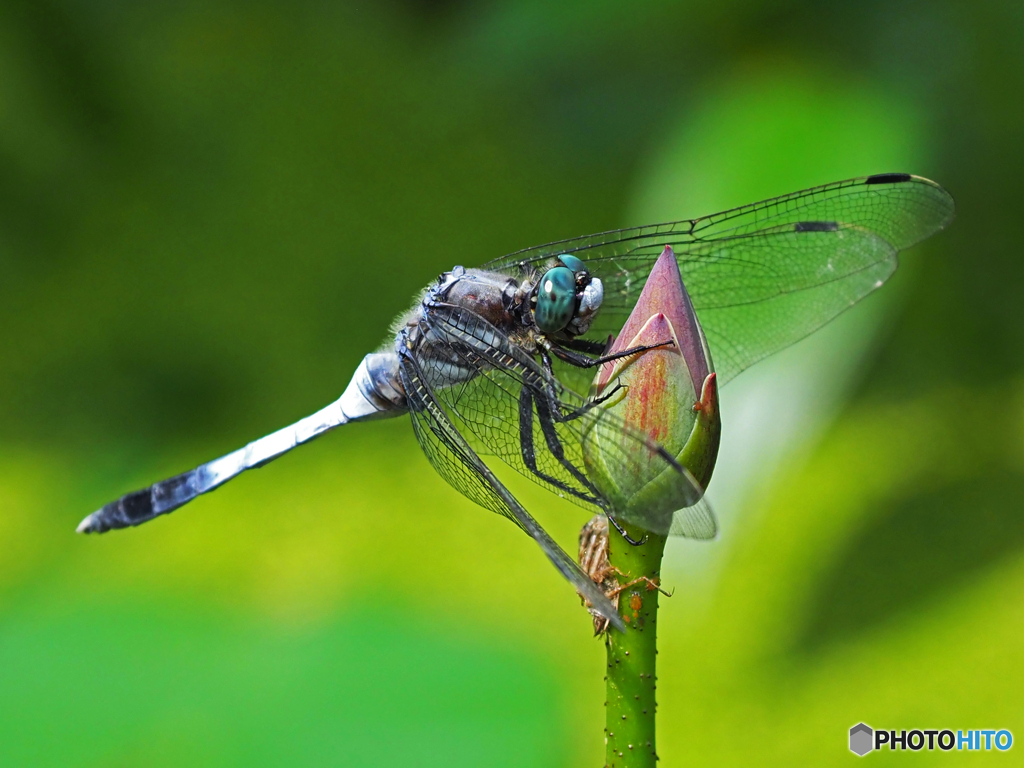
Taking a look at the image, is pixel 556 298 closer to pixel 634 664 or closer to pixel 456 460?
pixel 456 460

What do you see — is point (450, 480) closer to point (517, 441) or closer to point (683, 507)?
point (517, 441)

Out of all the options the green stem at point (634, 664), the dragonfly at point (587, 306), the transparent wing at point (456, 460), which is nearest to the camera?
the green stem at point (634, 664)

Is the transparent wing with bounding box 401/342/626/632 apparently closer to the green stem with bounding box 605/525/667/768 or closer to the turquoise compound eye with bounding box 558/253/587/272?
the green stem with bounding box 605/525/667/768

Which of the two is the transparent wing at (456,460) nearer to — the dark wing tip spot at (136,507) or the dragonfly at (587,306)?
the dragonfly at (587,306)

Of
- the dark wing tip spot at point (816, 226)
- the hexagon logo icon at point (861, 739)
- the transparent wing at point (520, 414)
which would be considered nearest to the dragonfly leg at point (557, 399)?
the transparent wing at point (520, 414)

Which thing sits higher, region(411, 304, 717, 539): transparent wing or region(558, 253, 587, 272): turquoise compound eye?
region(558, 253, 587, 272): turquoise compound eye

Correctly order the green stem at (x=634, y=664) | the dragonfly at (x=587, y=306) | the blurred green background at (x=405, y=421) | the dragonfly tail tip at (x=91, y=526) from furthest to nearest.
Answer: the blurred green background at (x=405, y=421) → the dragonfly tail tip at (x=91, y=526) → the dragonfly at (x=587, y=306) → the green stem at (x=634, y=664)

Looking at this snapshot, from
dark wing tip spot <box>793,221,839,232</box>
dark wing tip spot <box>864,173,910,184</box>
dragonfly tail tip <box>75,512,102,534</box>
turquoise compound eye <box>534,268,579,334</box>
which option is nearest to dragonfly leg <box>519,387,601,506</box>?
turquoise compound eye <box>534,268,579,334</box>
